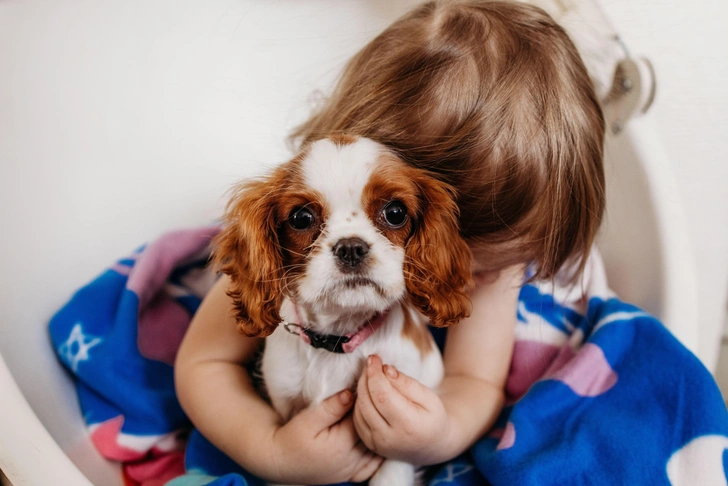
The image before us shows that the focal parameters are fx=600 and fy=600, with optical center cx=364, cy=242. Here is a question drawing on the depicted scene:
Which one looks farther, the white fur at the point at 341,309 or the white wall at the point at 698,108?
the white wall at the point at 698,108

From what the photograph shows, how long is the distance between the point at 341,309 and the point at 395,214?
13cm

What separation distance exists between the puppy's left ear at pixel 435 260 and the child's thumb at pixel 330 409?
0.19 meters

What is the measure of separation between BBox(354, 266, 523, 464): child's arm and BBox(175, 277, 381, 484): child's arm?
41mm

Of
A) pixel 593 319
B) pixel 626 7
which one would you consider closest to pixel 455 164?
pixel 626 7

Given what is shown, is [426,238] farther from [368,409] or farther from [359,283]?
[368,409]

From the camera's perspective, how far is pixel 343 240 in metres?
0.60

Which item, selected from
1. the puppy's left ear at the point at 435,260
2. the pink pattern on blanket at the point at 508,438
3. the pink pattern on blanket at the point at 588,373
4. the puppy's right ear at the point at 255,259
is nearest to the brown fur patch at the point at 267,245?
the puppy's right ear at the point at 255,259

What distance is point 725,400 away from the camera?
917 mm

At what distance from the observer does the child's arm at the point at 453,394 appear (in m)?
0.74

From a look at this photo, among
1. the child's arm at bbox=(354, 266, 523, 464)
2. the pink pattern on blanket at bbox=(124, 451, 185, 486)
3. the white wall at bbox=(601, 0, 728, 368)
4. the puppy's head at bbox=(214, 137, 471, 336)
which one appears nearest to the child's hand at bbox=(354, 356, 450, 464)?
the child's arm at bbox=(354, 266, 523, 464)

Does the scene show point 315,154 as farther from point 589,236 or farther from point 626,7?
point 626,7

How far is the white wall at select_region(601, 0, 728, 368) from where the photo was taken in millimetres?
907

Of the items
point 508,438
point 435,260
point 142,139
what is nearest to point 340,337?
point 435,260

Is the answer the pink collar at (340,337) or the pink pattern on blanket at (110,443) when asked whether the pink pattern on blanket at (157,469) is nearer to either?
the pink pattern on blanket at (110,443)
